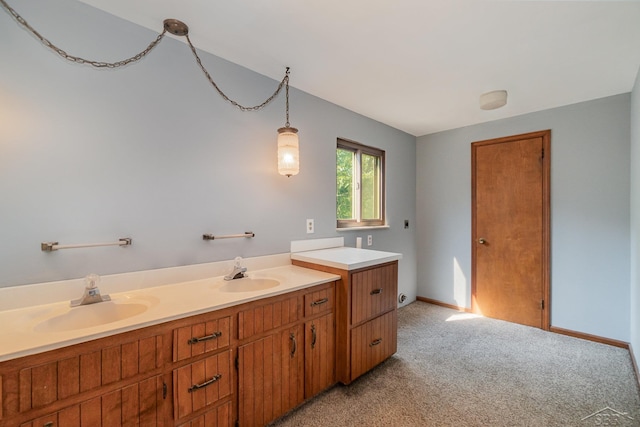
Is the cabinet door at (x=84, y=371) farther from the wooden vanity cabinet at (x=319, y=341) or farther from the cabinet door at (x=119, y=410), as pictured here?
the wooden vanity cabinet at (x=319, y=341)

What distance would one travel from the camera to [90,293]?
1.32 metres

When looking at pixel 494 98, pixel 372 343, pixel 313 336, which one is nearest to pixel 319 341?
pixel 313 336

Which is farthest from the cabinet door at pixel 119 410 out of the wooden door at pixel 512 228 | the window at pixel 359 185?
the wooden door at pixel 512 228

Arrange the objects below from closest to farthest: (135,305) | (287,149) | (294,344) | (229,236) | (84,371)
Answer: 1. (84,371)
2. (135,305)
3. (294,344)
4. (229,236)
5. (287,149)

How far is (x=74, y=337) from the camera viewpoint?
98cm

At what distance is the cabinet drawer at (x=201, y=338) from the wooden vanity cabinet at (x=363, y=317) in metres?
0.81

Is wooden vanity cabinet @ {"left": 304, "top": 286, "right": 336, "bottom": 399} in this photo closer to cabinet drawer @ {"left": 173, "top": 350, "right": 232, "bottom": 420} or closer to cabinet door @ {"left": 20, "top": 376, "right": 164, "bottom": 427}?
cabinet drawer @ {"left": 173, "top": 350, "right": 232, "bottom": 420}

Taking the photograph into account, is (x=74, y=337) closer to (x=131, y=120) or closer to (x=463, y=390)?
(x=131, y=120)

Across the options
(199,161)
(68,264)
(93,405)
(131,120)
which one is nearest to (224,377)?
(93,405)

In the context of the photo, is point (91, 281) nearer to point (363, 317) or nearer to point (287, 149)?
point (287, 149)

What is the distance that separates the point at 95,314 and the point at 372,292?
1.65 meters

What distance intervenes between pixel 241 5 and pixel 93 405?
6.26 ft

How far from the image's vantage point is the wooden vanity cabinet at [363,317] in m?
1.90

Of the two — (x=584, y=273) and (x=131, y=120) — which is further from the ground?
(x=131, y=120)
